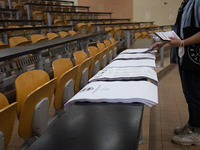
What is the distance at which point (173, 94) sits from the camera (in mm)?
3324

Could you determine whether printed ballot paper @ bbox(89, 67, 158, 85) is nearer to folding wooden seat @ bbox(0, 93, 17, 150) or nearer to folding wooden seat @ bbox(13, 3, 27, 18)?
folding wooden seat @ bbox(0, 93, 17, 150)

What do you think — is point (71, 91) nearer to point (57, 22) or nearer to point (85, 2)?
point (57, 22)

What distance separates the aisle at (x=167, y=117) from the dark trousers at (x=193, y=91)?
0.33 metres

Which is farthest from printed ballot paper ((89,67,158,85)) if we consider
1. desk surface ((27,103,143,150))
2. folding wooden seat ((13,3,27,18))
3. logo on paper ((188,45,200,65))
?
folding wooden seat ((13,3,27,18))

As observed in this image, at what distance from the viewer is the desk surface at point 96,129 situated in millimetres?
473

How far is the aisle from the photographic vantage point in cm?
188

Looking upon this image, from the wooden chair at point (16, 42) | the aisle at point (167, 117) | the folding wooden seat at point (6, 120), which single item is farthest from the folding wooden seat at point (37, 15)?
the folding wooden seat at point (6, 120)

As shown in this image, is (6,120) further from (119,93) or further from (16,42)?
(16,42)

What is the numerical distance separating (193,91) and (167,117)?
918 millimetres

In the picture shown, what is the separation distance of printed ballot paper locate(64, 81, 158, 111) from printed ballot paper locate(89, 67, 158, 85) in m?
0.07

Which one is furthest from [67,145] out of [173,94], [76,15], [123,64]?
[76,15]

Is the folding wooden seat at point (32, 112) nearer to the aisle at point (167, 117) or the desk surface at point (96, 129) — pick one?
the desk surface at point (96, 129)

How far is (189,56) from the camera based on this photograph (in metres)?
1.50

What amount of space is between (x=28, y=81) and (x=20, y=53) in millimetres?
501
